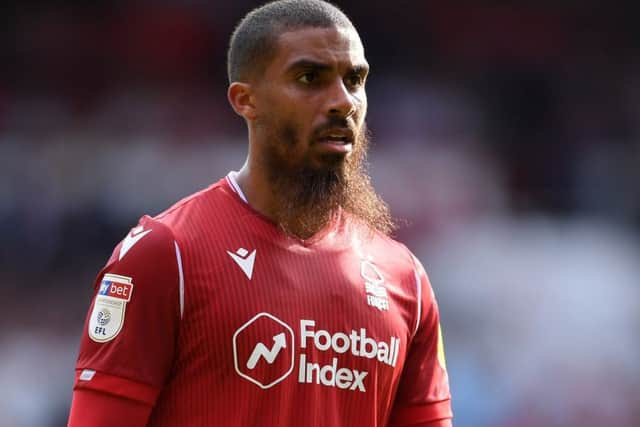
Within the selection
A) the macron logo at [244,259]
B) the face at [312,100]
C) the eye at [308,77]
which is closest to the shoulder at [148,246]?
the macron logo at [244,259]

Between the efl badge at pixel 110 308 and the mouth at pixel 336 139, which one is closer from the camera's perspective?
the efl badge at pixel 110 308

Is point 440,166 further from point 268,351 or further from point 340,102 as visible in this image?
point 268,351

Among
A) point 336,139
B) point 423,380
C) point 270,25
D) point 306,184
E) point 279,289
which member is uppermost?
point 270,25

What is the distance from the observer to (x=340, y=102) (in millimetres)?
2877

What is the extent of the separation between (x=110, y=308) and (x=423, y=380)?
0.94 metres

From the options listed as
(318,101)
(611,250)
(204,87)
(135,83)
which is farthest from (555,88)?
(318,101)

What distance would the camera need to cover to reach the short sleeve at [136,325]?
261 cm

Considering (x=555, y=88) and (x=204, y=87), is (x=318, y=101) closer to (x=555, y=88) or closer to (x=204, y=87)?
(x=204, y=87)

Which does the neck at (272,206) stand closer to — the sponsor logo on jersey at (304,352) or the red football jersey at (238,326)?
the red football jersey at (238,326)

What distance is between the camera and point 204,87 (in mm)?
9078

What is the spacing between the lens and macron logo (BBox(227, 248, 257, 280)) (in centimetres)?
278

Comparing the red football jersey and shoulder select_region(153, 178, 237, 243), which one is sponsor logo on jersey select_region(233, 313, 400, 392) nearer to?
the red football jersey

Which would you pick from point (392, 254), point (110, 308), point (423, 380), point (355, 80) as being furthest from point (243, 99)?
point (423, 380)

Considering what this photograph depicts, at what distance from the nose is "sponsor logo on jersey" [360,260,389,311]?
1.42 feet
